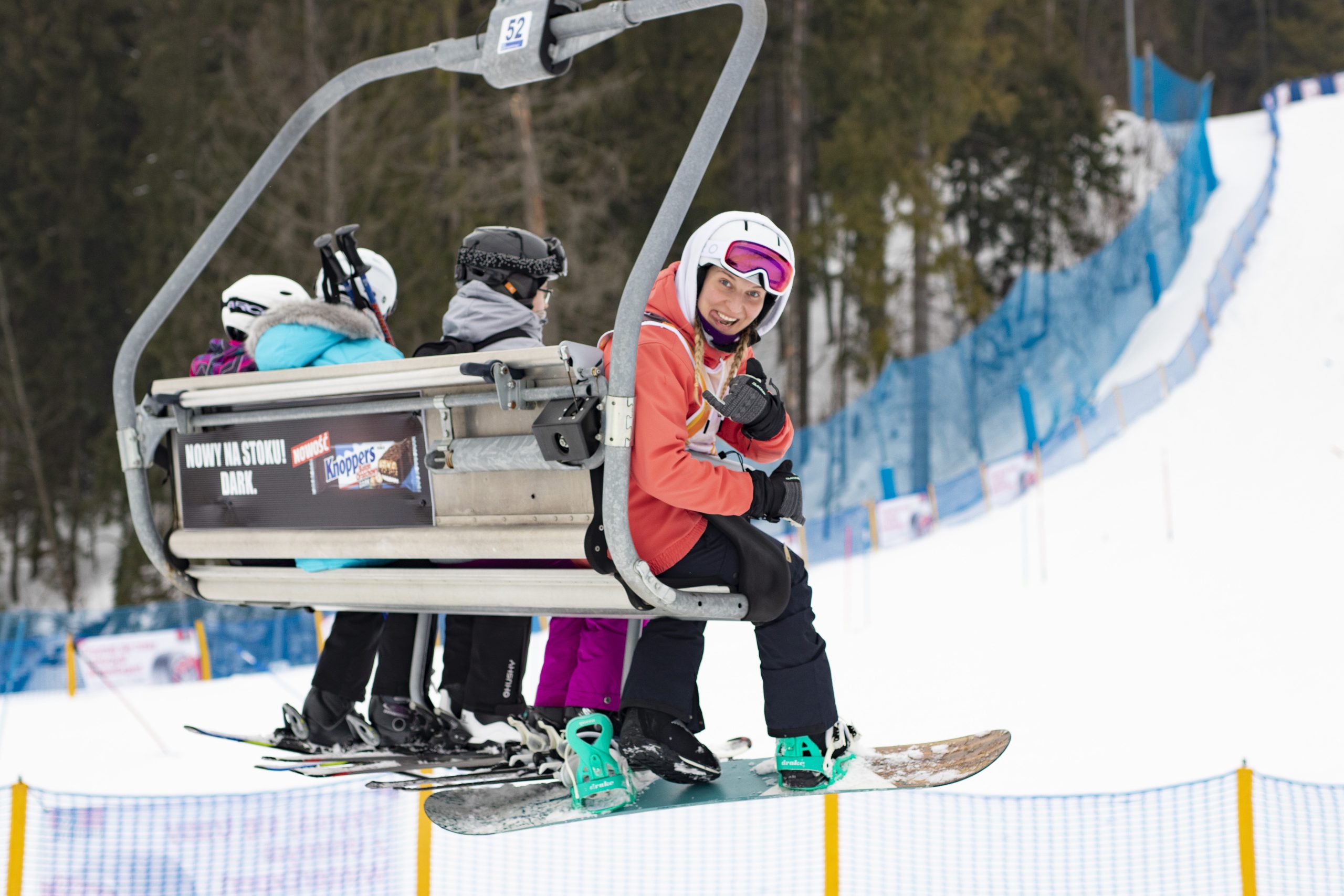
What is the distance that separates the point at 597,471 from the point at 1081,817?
247cm

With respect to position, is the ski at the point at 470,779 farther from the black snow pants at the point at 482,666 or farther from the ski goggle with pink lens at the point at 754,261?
the ski goggle with pink lens at the point at 754,261

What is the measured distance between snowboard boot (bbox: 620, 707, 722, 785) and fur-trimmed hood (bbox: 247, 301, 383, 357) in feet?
4.77

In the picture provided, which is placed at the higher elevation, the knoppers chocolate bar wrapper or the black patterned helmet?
the black patterned helmet

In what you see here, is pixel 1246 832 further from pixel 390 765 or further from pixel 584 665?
pixel 390 765

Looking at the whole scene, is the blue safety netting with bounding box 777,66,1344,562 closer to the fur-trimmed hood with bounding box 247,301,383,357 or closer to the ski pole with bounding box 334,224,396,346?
the ski pole with bounding box 334,224,396,346

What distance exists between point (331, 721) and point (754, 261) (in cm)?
236

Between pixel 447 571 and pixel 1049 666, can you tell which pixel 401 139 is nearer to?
pixel 1049 666

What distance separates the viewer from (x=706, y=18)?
24.6 meters

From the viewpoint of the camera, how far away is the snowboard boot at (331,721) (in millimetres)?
4559

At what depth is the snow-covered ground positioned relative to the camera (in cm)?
698

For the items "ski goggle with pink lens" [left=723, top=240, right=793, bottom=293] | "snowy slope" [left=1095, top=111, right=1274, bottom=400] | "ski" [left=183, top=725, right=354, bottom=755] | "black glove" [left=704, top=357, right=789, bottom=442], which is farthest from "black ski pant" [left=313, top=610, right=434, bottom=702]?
"snowy slope" [left=1095, top=111, right=1274, bottom=400]

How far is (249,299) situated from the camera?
4438 mm

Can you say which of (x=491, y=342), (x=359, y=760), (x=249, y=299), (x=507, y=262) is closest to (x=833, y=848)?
(x=359, y=760)

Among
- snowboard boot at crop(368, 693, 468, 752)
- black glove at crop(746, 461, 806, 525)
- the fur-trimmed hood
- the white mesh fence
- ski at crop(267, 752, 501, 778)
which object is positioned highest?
the fur-trimmed hood
